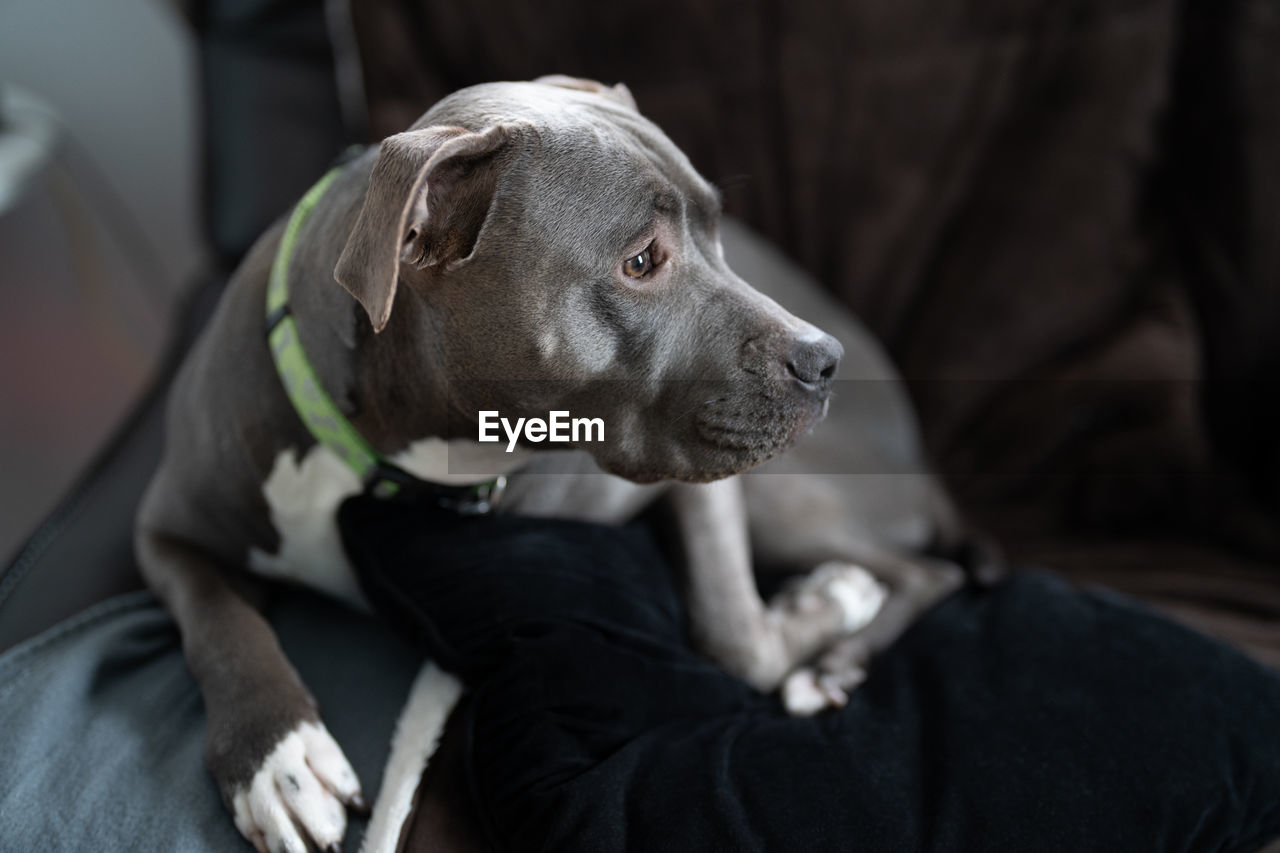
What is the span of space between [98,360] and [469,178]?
235 cm

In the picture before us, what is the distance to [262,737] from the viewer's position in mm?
1153

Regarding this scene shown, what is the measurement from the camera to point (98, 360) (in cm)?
293

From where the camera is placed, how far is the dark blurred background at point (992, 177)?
6.72 ft

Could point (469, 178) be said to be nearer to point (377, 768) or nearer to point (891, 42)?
point (377, 768)

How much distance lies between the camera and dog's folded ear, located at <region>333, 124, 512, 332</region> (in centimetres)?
99

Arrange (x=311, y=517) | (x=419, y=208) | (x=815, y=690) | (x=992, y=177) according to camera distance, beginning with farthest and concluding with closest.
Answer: (x=992, y=177), (x=815, y=690), (x=311, y=517), (x=419, y=208)

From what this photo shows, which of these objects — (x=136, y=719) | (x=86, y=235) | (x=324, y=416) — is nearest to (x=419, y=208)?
(x=324, y=416)

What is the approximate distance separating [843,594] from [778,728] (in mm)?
467

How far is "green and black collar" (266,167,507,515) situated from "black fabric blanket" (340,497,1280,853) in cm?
4

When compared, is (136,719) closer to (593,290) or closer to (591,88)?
(593,290)

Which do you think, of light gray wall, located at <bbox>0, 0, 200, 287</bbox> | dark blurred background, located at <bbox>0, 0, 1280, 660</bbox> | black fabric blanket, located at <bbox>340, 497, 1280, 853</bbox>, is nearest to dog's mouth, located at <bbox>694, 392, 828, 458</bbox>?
black fabric blanket, located at <bbox>340, 497, 1280, 853</bbox>

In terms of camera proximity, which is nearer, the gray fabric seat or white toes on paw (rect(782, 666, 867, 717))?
the gray fabric seat

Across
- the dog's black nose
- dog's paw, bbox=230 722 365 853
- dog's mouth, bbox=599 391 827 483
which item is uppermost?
the dog's black nose

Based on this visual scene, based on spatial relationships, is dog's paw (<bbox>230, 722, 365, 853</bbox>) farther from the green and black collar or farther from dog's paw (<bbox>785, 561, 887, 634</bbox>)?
dog's paw (<bbox>785, 561, 887, 634</bbox>)
